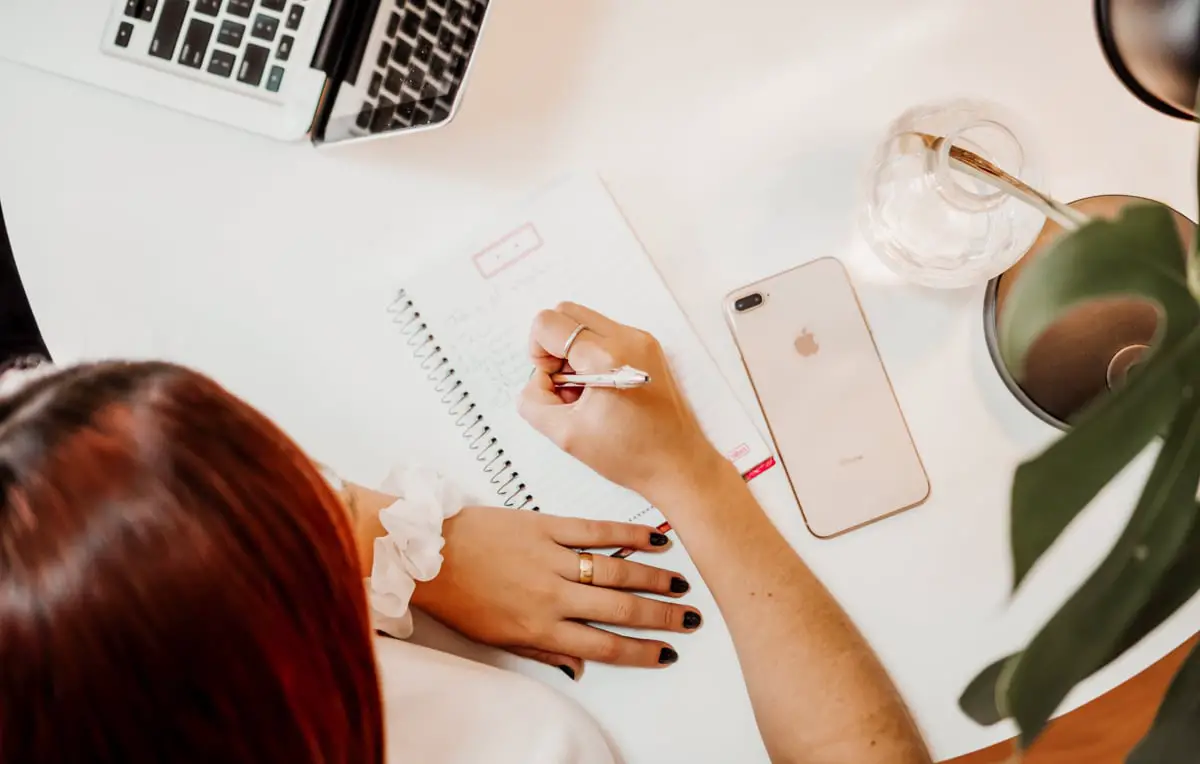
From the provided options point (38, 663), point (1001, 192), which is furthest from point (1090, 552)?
point (38, 663)

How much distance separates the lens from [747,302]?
25.4 inches

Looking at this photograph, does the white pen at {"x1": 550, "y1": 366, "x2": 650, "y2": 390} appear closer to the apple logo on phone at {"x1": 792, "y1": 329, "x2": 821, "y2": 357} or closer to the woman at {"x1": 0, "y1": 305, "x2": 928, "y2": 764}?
the woman at {"x1": 0, "y1": 305, "x2": 928, "y2": 764}

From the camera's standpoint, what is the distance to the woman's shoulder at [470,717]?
0.60 meters

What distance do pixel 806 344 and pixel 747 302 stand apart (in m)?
0.05

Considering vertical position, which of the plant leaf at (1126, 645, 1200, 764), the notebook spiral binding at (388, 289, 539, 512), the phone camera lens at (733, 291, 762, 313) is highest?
the phone camera lens at (733, 291, 762, 313)

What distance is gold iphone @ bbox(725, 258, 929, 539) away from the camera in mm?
626

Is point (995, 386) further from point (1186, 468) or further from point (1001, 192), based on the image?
point (1186, 468)

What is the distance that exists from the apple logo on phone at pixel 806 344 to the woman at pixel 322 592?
9cm

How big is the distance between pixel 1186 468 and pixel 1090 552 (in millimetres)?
361

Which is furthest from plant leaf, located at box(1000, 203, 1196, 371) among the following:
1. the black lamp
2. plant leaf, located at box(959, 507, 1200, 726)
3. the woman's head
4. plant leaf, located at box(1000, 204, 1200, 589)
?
the woman's head

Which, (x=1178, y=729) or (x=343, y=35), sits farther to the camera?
(x=343, y=35)

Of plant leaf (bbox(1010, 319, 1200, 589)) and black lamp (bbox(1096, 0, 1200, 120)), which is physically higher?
black lamp (bbox(1096, 0, 1200, 120))

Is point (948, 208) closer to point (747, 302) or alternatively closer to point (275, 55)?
point (747, 302)

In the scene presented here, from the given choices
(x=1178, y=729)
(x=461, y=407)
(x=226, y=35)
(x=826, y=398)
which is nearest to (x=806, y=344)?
(x=826, y=398)
